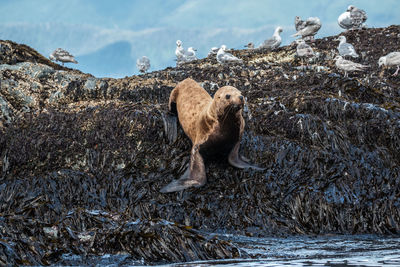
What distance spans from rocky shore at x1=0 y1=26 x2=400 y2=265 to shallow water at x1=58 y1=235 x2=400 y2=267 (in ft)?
0.61

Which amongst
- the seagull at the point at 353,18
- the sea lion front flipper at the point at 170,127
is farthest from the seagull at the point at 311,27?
the sea lion front flipper at the point at 170,127

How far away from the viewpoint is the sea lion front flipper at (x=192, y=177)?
6207 mm

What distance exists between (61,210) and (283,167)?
3.03 meters

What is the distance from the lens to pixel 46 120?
27.5 feet

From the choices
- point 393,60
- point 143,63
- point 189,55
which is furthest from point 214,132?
point 189,55

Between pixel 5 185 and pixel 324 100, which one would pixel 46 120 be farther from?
pixel 324 100

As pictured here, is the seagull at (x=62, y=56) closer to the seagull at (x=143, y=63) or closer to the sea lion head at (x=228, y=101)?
the seagull at (x=143, y=63)

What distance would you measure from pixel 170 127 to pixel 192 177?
5.12 feet

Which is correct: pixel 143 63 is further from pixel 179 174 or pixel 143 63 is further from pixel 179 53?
pixel 179 174

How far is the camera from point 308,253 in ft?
13.3

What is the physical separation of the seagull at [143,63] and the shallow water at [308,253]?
61.8 ft

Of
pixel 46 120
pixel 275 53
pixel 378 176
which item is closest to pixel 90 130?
pixel 46 120

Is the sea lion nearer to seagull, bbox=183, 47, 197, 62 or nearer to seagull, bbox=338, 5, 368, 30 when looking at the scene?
seagull, bbox=338, 5, 368, 30

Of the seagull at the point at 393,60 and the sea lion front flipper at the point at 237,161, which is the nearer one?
the sea lion front flipper at the point at 237,161
